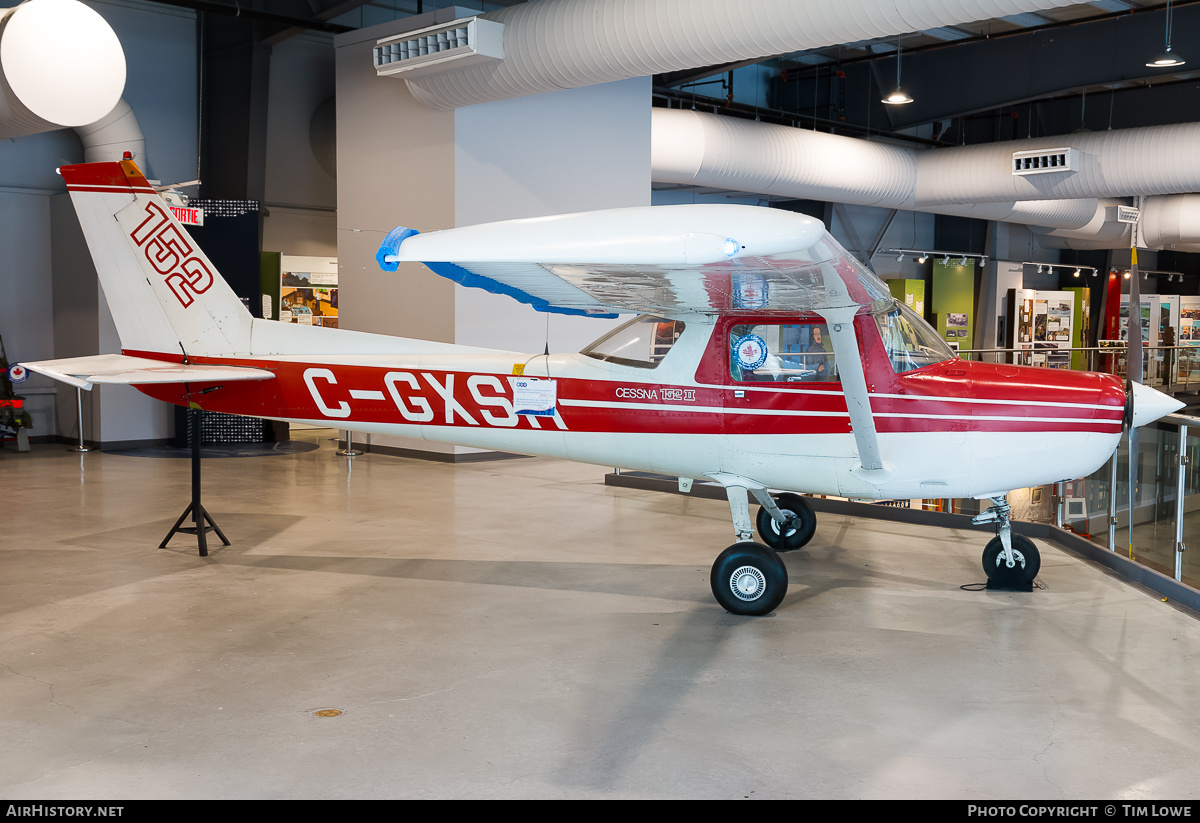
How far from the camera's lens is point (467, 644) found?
4594 millimetres

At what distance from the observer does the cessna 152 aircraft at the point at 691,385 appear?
5.03 m

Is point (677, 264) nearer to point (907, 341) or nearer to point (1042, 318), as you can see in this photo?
point (907, 341)

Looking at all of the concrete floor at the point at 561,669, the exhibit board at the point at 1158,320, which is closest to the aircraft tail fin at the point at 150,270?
the concrete floor at the point at 561,669

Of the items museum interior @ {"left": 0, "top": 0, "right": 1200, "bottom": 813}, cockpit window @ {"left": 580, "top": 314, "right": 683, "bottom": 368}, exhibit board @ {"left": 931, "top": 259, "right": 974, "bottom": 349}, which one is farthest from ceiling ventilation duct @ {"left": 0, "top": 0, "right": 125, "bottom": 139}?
exhibit board @ {"left": 931, "top": 259, "right": 974, "bottom": 349}

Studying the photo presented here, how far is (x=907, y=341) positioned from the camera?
5316 mm

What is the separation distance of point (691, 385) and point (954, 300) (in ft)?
59.7

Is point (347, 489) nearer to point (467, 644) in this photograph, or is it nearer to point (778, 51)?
point (467, 644)

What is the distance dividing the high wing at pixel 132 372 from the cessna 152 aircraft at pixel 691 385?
2 cm

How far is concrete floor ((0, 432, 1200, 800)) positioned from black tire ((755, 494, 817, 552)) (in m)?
0.13

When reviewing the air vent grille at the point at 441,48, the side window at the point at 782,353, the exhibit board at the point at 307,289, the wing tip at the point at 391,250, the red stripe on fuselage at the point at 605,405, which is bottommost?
the red stripe on fuselage at the point at 605,405

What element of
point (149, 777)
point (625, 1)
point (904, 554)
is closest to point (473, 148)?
point (625, 1)

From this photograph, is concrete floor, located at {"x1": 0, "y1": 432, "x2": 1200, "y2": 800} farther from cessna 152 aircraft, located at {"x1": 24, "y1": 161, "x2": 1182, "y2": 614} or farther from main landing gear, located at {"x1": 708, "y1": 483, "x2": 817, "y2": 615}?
cessna 152 aircraft, located at {"x1": 24, "y1": 161, "x2": 1182, "y2": 614}

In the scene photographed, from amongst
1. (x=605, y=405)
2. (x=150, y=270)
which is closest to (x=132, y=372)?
(x=150, y=270)

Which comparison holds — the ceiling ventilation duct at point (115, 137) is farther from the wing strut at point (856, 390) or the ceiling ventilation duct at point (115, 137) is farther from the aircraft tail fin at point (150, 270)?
the wing strut at point (856, 390)
